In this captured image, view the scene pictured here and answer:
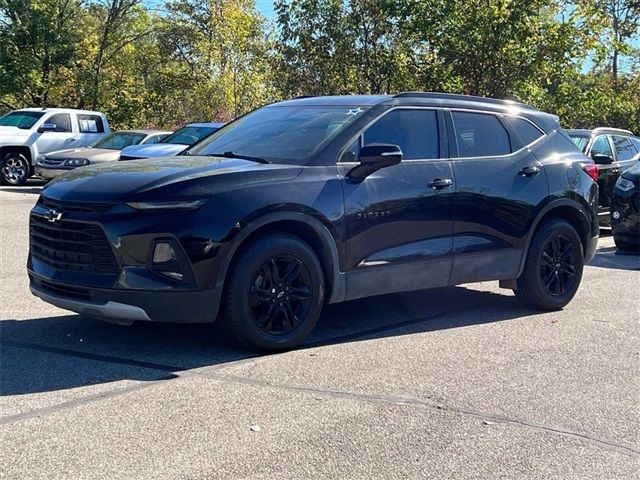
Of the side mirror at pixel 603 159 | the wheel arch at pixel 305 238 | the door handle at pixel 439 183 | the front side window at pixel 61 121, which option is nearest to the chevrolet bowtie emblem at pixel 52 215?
the wheel arch at pixel 305 238

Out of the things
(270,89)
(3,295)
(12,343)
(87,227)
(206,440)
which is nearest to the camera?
(206,440)

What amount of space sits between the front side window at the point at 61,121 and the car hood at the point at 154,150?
584 cm

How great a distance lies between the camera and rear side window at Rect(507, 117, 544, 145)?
7.19 metres

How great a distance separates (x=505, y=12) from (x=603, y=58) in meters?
2.90

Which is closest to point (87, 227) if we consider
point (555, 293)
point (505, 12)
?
point (555, 293)

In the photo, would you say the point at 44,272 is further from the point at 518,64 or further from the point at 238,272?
the point at 518,64

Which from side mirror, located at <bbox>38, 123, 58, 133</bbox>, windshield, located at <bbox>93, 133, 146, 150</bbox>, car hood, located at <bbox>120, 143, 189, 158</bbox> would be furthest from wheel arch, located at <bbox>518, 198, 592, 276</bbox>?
side mirror, located at <bbox>38, 123, 58, 133</bbox>

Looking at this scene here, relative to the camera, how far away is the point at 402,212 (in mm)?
6023

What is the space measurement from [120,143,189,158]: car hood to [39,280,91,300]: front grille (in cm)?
858

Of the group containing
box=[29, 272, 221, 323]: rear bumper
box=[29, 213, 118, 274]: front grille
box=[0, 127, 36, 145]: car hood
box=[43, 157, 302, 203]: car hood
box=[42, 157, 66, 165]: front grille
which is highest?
box=[0, 127, 36, 145]: car hood

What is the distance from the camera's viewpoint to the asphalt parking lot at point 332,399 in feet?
12.5

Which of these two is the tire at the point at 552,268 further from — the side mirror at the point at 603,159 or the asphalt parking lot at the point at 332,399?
the side mirror at the point at 603,159

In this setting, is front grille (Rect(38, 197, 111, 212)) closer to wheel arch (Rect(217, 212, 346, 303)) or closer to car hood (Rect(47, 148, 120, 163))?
wheel arch (Rect(217, 212, 346, 303))

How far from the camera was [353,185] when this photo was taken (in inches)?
228
